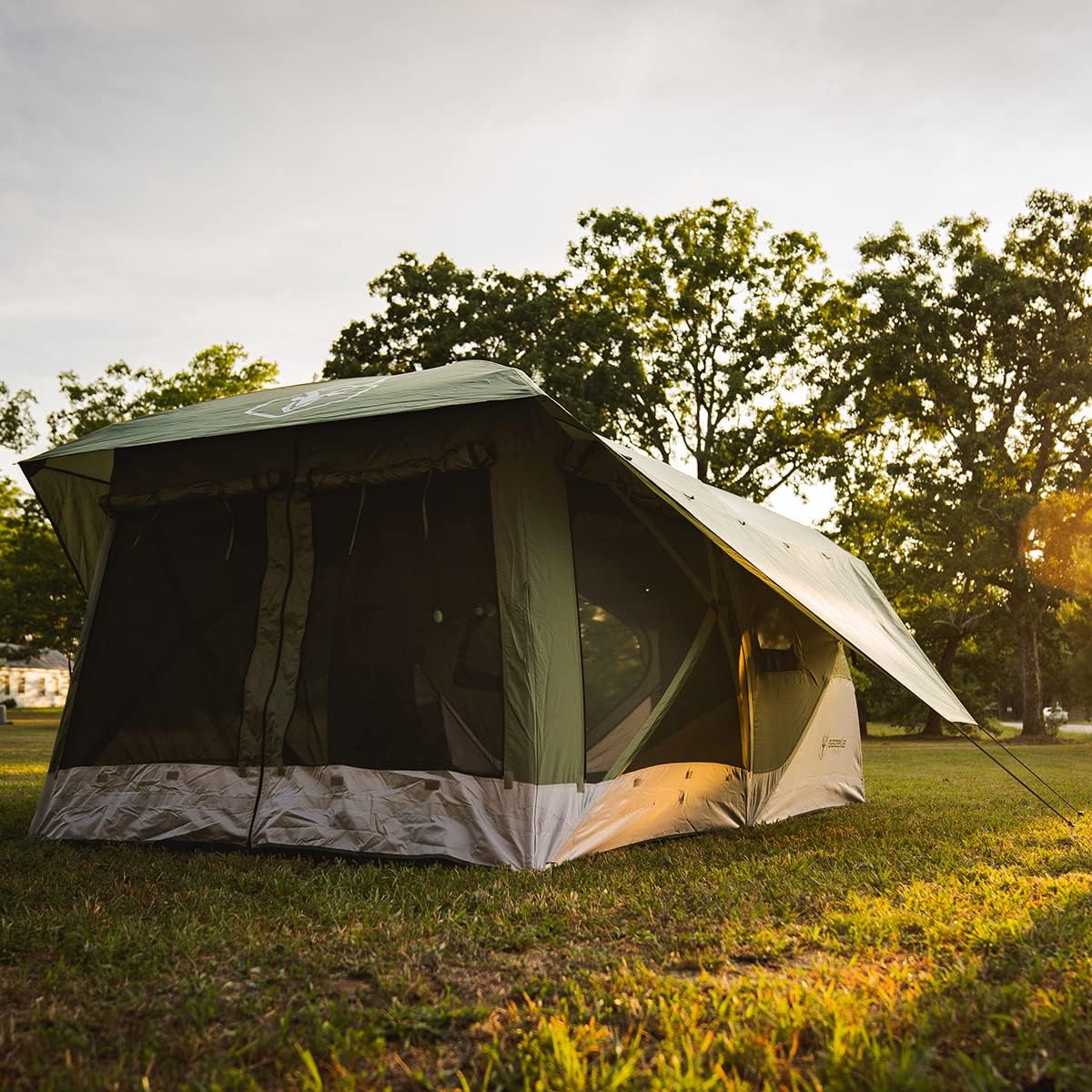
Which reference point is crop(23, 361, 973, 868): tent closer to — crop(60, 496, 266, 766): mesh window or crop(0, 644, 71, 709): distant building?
crop(60, 496, 266, 766): mesh window

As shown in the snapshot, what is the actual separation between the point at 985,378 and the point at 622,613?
53.7ft

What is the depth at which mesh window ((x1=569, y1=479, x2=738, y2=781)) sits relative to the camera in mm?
4777

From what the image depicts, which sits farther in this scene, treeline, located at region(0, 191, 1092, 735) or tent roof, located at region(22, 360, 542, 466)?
treeline, located at region(0, 191, 1092, 735)

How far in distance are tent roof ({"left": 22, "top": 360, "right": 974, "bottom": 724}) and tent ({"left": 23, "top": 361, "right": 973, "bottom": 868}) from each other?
0.03m

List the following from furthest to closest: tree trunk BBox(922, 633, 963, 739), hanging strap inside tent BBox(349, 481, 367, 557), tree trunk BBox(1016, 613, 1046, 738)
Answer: tree trunk BBox(922, 633, 963, 739) → tree trunk BBox(1016, 613, 1046, 738) → hanging strap inside tent BBox(349, 481, 367, 557)

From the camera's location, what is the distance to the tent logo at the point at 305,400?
484 cm

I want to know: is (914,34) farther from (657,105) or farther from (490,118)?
(490,118)

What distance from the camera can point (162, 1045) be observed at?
218cm

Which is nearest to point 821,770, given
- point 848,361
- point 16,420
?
point 848,361

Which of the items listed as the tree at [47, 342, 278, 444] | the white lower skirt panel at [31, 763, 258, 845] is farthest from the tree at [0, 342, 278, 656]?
the white lower skirt panel at [31, 763, 258, 845]

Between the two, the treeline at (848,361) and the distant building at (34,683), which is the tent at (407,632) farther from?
the distant building at (34,683)

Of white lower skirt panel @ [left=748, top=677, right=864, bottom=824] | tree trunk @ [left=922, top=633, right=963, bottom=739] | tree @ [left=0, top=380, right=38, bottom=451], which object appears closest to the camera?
white lower skirt panel @ [left=748, top=677, right=864, bottom=824]

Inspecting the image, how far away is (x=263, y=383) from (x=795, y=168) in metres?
17.2

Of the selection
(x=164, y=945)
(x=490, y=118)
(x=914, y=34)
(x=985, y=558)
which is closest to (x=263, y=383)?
(x=985, y=558)
